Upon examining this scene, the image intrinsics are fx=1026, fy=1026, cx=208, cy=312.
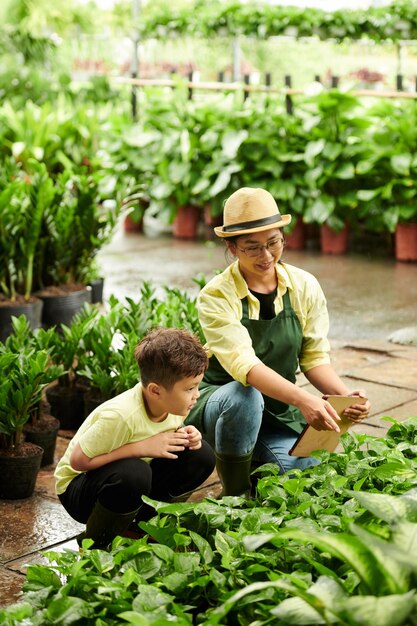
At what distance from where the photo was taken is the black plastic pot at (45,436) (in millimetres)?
4082

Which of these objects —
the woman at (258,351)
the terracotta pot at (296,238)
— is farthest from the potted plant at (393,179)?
the woman at (258,351)

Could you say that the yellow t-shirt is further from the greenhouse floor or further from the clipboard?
the clipboard

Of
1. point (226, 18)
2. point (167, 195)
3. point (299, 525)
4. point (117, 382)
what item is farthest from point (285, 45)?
point (299, 525)

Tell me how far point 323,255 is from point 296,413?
18.1 feet

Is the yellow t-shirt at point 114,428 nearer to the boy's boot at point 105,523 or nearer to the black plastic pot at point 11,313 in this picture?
the boy's boot at point 105,523

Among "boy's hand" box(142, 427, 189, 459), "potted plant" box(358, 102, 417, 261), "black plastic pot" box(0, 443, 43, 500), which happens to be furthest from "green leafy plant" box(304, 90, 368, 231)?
"boy's hand" box(142, 427, 189, 459)

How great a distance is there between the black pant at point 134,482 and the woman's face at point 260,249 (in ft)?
2.11

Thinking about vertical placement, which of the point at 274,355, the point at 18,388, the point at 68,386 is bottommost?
the point at 68,386

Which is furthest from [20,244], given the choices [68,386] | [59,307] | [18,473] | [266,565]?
[266,565]

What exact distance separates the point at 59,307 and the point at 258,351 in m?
2.69

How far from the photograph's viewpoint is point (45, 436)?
409 cm

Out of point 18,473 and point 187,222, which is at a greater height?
point 187,222

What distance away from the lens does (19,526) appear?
3.54 m

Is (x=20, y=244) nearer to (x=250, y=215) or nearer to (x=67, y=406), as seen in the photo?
(x=67, y=406)
